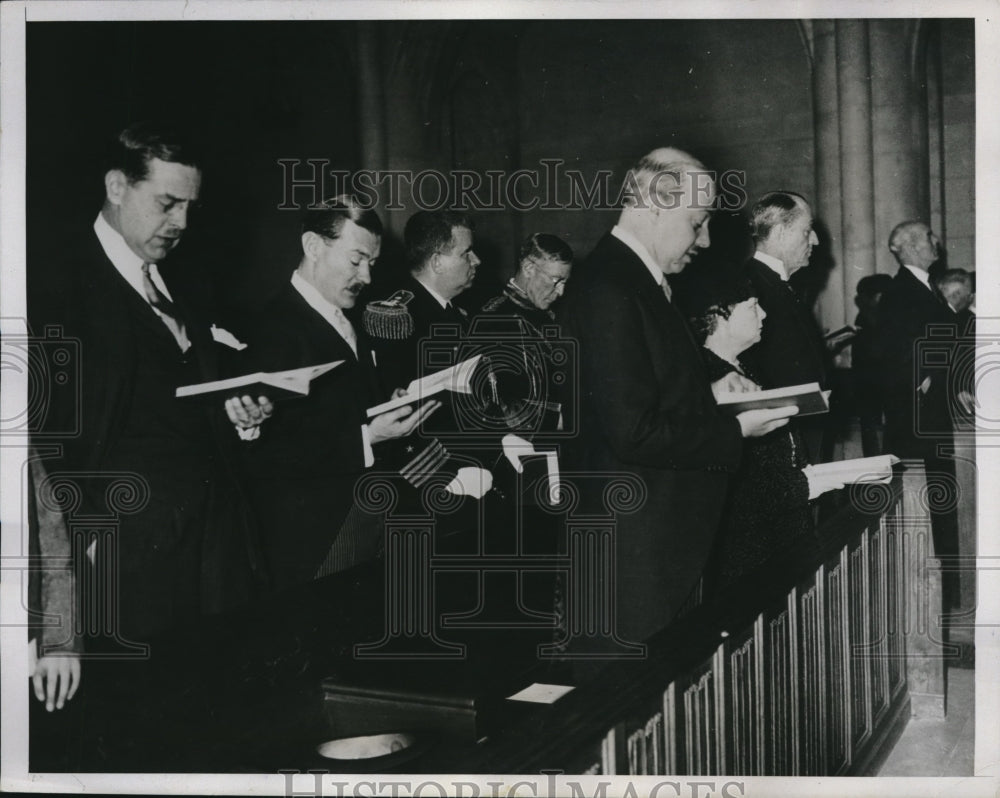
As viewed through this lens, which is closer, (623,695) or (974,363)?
(623,695)

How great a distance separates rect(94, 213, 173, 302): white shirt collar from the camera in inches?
158

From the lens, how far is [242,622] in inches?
160

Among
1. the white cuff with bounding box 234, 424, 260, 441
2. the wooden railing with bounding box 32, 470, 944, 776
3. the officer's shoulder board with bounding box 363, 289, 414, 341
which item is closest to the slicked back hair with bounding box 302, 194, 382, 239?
the officer's shoulder board with bounding box 363, 289, 414, 341

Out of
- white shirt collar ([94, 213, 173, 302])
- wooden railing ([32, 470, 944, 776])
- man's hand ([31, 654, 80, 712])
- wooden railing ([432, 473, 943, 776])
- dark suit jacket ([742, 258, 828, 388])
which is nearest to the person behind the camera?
wooden railing ([432, 473, 943, 776])

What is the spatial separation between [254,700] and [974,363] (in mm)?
3265

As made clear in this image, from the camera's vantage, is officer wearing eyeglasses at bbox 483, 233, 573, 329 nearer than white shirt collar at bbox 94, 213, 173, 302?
No

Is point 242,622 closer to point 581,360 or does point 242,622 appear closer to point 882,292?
point 581,360

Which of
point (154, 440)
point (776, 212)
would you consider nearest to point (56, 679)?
point (154, 440)

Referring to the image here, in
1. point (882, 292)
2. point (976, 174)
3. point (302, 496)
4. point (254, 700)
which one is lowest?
point (254, 700)

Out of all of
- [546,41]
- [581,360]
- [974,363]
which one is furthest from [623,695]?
[546,41]

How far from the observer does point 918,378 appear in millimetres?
4234

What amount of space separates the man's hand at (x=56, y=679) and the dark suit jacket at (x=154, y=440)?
34cm

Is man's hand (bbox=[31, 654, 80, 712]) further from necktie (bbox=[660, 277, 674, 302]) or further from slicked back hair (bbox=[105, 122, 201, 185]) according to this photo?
necktie (bbox=[660, 277, 674, 302])

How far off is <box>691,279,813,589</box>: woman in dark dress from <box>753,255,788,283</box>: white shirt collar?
118 mm
